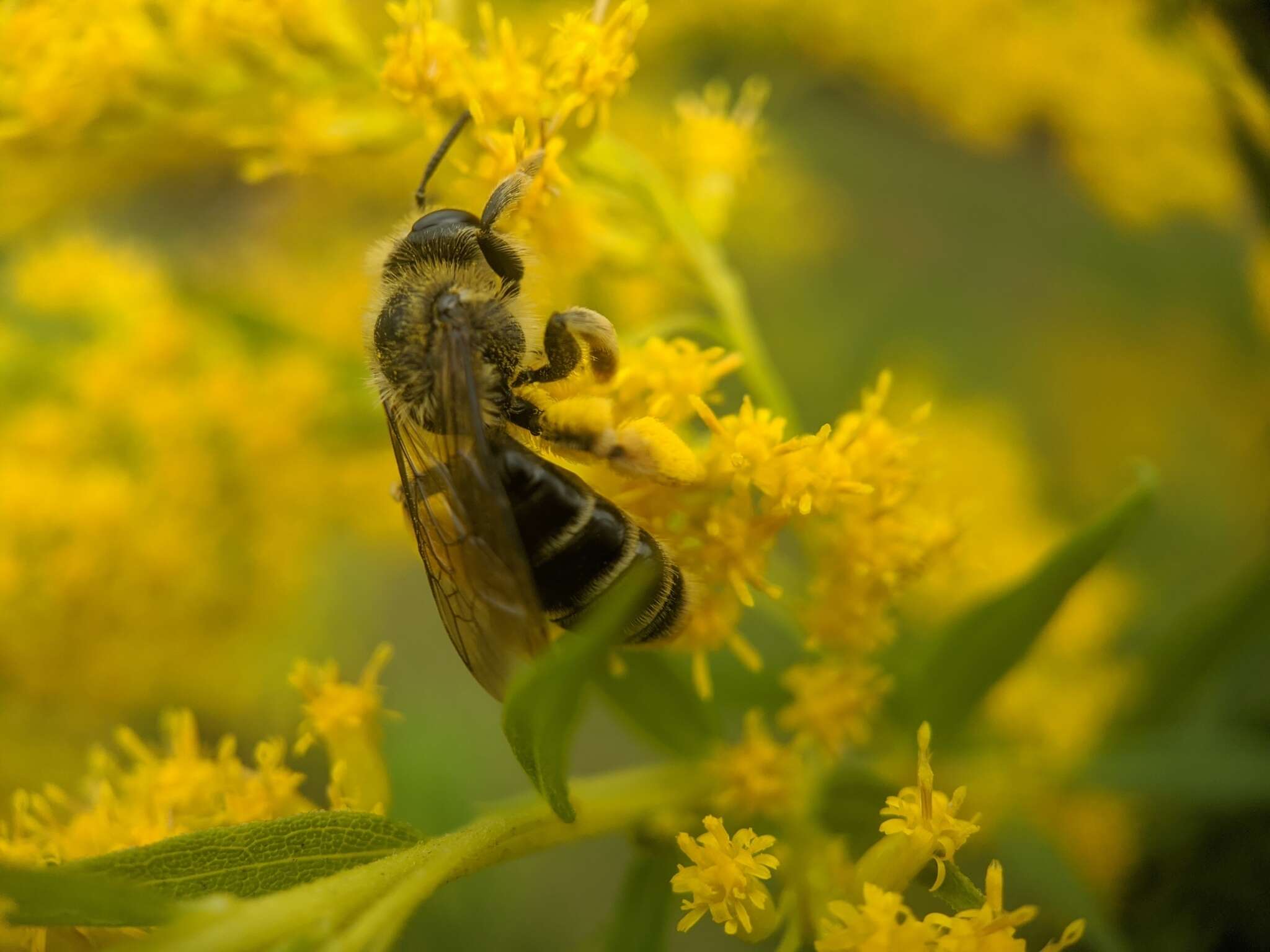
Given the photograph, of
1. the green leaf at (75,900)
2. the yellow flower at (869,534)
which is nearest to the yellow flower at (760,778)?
the yellow flower at (869,534)

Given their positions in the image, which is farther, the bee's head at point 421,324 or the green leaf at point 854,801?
the green leaf at point 854,801

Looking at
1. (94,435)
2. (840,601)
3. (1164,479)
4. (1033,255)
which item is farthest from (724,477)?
(1033,255)

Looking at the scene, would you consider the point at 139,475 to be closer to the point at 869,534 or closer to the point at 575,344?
the point at 575,344

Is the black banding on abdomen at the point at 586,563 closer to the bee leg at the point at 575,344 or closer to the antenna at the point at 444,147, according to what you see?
the bee leg at the point at 575,344

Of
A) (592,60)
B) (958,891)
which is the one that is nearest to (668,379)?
(592,60)

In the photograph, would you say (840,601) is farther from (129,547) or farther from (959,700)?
(129,547)

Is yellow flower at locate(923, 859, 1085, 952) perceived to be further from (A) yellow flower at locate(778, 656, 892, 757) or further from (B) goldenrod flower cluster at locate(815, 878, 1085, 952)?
(A) yellow flower at locate(778, 656, 892, 757)
